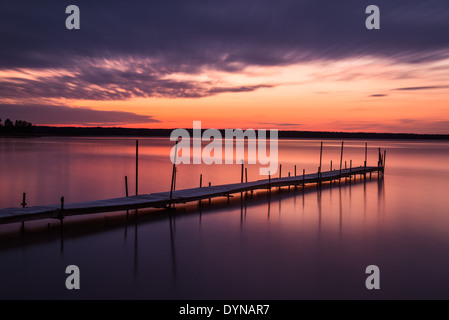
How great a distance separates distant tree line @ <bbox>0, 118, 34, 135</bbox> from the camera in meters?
116

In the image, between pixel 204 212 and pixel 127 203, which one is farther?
pixel 204 212

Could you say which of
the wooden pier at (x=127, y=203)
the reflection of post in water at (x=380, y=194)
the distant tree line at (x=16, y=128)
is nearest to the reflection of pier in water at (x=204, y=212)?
the reflection of post in water at (x=380, y=194)

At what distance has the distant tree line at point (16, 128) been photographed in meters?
116

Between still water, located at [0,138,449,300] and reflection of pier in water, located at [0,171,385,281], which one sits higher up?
reflection of pier in water, located at [0,171,385,281]

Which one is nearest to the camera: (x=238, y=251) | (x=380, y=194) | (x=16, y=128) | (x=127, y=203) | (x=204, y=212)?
(x=238, y=251)

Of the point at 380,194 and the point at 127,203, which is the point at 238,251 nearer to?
the point at 127,203

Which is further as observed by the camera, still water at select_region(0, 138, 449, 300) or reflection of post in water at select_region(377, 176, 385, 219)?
reflection of post in water at select_region(377, 176, 385, 219)

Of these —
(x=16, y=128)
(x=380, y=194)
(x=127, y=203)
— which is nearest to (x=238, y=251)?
(x=127, y=203)

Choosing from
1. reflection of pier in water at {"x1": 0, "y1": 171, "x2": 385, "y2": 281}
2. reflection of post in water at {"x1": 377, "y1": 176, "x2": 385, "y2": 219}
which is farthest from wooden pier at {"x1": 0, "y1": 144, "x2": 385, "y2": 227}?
reflection of post in water at {"x1": 377, "y1": 176, "x2": 385, "y2": 219}

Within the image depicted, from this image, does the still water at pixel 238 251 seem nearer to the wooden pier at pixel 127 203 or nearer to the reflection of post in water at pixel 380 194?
the reflection of post in water at pixel 380 194

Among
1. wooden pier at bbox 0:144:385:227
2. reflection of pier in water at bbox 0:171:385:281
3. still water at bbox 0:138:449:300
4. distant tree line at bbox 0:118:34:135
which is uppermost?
distant tree line at bbox 0:118:34:135

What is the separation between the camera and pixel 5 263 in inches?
329

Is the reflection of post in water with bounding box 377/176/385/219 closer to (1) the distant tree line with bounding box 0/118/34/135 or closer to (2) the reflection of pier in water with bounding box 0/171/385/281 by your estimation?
(2) the reflection of pier in water with bounding box 0/171/385/281

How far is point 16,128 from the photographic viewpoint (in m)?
120
